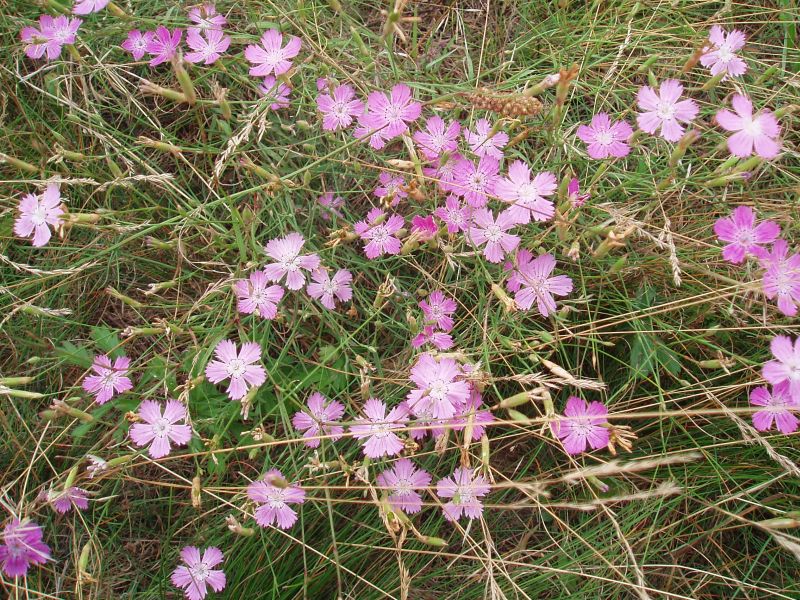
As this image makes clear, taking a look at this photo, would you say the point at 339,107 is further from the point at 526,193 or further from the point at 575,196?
the point at 575,196

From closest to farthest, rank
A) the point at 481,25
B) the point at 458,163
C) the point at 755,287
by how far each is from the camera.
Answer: the point at 755,287 → the point at 458,163 → the point at 481,25

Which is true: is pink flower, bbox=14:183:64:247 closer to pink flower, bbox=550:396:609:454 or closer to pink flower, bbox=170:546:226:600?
pink flower, bbox=170:546:226:600

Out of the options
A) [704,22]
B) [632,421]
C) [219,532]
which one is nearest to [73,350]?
[219,532]

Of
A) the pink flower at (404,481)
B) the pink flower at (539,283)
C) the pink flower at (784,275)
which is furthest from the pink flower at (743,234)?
the pink flower at (404,481)

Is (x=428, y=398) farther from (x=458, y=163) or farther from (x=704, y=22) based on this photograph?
(x=704, y=22)

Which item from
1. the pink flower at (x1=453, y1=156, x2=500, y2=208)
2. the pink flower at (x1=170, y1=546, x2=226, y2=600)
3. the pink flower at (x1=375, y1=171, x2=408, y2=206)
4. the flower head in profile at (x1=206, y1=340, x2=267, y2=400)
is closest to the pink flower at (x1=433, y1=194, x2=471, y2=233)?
the pink flower at (x1=453, y1=156, x2=500, y2=208)

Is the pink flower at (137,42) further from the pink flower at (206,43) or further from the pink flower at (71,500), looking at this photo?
the pink flower at (71,500)
